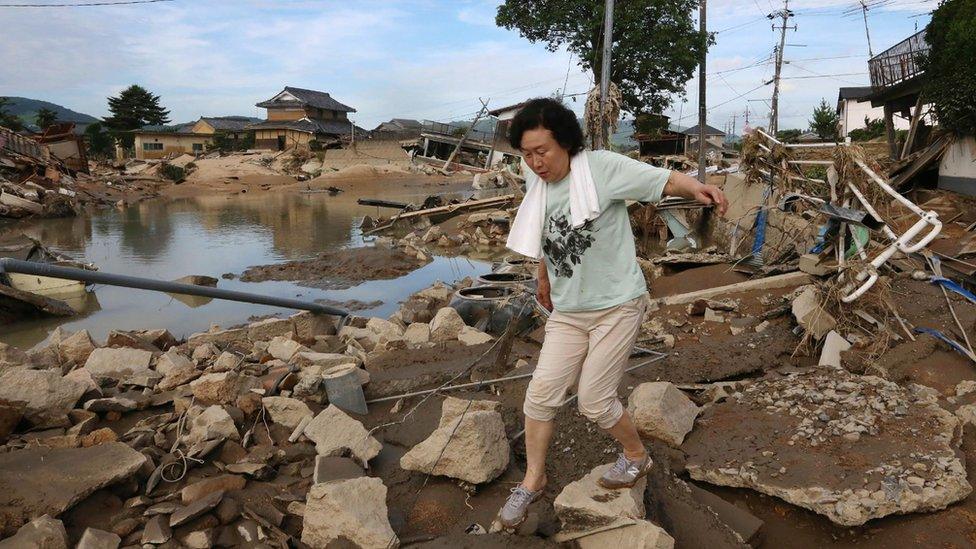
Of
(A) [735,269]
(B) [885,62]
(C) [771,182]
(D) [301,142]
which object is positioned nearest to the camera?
(C) [771,182]

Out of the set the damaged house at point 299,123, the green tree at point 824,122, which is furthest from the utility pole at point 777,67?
the damaged house at point 299,123

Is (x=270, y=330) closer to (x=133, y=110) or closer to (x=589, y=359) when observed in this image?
→ (x=589, y=359)

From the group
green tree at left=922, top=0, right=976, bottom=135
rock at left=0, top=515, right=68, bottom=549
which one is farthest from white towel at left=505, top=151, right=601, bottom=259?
green tree at left=922, top=0, right=976, bottom=135

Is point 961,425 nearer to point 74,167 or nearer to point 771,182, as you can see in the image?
point 771,182

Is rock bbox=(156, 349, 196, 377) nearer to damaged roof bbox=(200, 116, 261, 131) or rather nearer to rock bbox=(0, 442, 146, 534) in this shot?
rock bbox=(0, 442, 146, 534)

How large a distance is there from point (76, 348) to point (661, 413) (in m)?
5.00

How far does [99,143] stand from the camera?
137ft

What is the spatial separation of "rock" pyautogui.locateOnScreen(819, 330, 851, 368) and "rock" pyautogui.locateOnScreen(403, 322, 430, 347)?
3190mm

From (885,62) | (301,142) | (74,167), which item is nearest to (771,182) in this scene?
(885,62)

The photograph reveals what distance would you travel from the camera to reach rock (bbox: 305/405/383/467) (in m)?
3.29

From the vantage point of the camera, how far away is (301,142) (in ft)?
136

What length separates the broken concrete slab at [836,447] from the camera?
2.80 metres

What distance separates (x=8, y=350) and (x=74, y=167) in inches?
1147

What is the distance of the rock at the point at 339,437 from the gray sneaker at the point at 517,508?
3.22 feet
